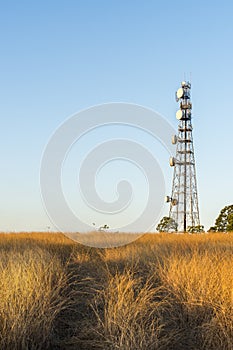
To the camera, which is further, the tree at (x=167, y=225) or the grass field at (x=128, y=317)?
the tree at (x=167, y=225)

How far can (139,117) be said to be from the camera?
36.9 feet

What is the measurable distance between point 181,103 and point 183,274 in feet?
79.5

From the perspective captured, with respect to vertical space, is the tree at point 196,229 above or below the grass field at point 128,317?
above

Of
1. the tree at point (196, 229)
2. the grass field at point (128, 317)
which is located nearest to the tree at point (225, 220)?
the tree at point (196, 229)

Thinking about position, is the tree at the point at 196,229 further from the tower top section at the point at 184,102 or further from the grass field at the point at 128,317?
the grass field at the point at 128,317

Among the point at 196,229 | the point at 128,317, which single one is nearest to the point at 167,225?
the point at 196,229

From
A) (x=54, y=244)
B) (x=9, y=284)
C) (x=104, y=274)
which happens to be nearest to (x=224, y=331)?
(x=9, y=284)

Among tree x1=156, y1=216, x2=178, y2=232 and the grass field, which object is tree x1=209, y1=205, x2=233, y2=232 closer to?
tree x1=156, y1=216, x2=178, y2=232

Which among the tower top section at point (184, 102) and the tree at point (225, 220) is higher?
the tower top section at point (184, 102)

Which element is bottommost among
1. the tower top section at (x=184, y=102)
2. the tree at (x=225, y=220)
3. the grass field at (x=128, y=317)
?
the grass field at (x=128, y=317)

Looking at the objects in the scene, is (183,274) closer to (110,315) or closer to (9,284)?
(110,315)

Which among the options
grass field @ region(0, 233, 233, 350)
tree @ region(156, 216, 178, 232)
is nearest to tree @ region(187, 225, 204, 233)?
tree @ region(156, 216, 178, 232)

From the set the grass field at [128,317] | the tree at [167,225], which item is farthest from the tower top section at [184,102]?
the grass field at [128,317]

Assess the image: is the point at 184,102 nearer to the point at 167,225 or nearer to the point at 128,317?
the point at 167,225
